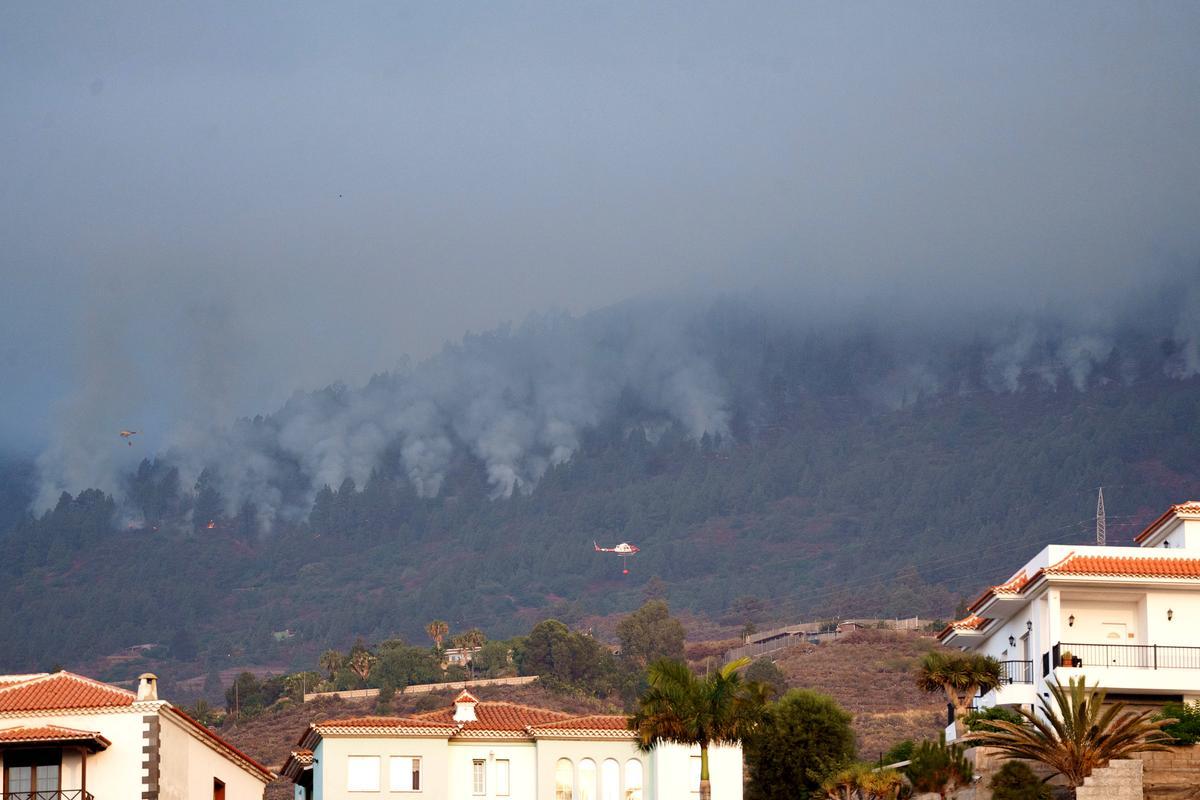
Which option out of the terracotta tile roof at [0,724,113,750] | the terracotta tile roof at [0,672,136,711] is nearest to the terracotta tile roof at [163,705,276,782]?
the terracotta tile roof at [0,672,136,711]

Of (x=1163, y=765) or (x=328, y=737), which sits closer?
(x=1163, y=765)

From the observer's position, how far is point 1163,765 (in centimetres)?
5944

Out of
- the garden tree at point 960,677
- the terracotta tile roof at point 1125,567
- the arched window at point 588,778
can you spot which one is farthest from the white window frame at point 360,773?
the terracotta tile roof at point 1125,567

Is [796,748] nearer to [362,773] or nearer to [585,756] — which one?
[585,756]

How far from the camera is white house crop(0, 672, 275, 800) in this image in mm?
62188

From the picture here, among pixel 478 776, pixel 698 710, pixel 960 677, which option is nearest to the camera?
pixel 698 710

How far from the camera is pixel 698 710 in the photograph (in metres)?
67.9

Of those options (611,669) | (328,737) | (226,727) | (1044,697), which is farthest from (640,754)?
(611,669)

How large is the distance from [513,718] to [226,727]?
95.4 metres

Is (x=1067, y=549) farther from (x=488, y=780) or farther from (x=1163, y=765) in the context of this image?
(x=488, y=780)

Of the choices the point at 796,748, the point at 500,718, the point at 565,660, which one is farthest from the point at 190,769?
the point at 565,660

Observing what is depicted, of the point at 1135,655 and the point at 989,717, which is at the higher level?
the point at 1135,655

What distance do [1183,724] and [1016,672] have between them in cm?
1153

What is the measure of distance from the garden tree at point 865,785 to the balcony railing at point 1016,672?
5781mm
